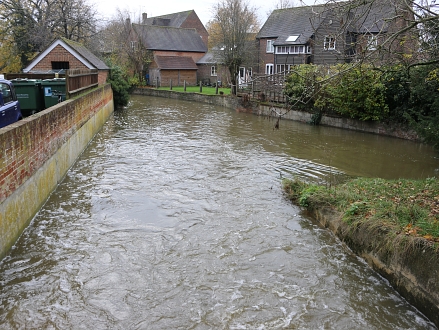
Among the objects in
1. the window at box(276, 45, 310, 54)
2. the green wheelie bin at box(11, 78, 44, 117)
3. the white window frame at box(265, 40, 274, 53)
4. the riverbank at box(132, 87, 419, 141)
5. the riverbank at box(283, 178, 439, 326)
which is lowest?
the riverbank at box(283, 178, 439, 326)

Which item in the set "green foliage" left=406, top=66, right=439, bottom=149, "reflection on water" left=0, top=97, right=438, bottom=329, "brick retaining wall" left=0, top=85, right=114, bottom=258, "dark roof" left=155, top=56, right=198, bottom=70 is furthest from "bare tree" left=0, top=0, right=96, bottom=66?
"green foliage" left=406, top=66, right=439, bottom=149

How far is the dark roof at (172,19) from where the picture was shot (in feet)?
208

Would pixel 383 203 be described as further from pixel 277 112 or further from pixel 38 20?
pixel 38 20

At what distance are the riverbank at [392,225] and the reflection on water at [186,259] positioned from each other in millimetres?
212

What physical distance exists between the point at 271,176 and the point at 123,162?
470 cm

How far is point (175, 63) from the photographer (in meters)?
48.8

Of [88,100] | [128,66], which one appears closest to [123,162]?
[88,100]

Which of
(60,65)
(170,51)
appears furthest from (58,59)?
(170,51)

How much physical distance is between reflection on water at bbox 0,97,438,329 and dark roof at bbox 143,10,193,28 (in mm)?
54857

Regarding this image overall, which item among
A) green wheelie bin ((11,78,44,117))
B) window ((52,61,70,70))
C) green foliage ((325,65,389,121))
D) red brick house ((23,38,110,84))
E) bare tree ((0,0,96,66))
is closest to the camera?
green wheelie bin ((11,78,44,117))

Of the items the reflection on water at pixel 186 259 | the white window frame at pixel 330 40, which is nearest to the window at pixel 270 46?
the reflection on water at pixel 186 259

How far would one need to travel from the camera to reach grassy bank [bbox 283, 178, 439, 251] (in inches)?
243

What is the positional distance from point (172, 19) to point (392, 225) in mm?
65977

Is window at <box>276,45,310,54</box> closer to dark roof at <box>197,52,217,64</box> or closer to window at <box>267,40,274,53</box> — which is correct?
window at <box>267,40,274,53</box>
